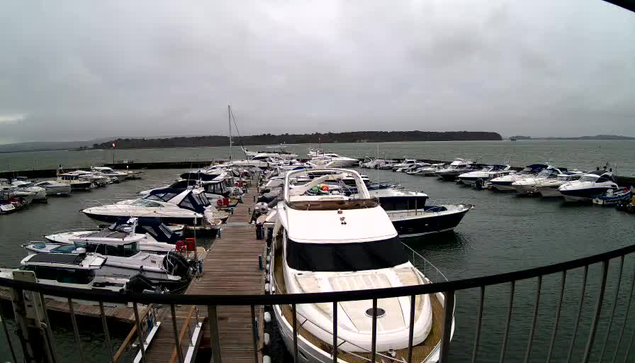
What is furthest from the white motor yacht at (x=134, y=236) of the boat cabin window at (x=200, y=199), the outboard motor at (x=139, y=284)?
the boat cabin window at (x=200, y=199)

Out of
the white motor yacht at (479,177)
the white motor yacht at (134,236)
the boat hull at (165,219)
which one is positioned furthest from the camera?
the white motor yacht at (479,177)

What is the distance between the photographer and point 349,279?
741cm

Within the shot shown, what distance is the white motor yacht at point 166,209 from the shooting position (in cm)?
2044

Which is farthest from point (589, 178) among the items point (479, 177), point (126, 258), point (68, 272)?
point (68, 272)

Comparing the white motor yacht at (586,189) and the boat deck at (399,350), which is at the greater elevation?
the boat deck at (399,350)

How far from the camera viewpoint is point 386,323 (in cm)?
601

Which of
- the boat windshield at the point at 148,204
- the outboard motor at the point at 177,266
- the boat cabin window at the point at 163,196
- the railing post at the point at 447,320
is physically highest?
the railing post at the point at 447,320

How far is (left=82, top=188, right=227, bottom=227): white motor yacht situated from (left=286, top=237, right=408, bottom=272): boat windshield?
13782 millimetres

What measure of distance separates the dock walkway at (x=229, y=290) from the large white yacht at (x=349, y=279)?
41.3 inches

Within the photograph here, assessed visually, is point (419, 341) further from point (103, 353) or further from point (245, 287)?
point (103, 353)

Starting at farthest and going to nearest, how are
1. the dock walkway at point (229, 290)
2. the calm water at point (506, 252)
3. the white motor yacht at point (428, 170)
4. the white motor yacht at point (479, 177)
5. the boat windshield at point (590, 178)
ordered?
1. the white motor yacht at point (428, 170)
2. the white motor yacht at point (479, 177)
3. the boat windshield at point (590, 178)
4. the calm water at point (506, 252)
5. the dock walkway at point (229, 290)

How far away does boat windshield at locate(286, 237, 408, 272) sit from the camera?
7.75 m

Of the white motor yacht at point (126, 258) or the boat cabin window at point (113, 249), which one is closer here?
the white motor yacht at point (126, 258)

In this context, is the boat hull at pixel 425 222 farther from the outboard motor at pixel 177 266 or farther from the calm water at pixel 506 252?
the outboard motor at pixel 177 266
